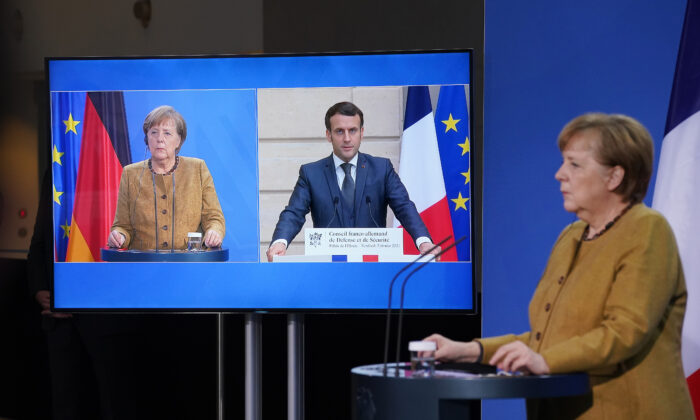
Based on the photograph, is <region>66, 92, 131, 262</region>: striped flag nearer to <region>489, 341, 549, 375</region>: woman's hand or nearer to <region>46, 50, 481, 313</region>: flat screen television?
<region>46, 50, 481, 313</region>: flat screen television

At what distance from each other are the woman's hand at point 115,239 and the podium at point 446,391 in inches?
78.7

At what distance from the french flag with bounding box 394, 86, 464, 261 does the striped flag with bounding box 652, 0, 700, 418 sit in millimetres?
864

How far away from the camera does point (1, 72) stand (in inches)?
210

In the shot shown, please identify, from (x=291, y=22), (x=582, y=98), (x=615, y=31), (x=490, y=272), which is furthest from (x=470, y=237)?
(x=291, y=22)

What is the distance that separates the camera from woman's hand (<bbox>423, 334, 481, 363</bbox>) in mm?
2264

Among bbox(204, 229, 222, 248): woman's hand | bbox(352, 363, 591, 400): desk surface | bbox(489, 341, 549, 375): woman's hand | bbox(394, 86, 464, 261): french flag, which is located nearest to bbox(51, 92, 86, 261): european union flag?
bbox(204, 229, 222, 248): woman's hand

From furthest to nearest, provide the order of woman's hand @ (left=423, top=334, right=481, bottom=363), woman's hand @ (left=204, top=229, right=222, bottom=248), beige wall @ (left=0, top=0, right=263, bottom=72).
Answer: beige wall @ (left=0, top=0, right=263, bottom=72)
woman's hand @ (left=204, top=229, right=222, bottom=248)
woman's hand @ (left=423, top=334, right=481, bottom=363)

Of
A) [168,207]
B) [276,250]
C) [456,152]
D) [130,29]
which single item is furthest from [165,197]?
[130,29]

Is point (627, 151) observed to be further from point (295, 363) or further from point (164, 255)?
point (164, 255)

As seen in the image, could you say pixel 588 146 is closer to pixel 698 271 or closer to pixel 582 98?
pixel 698 271

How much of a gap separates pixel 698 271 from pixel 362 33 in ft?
6.86

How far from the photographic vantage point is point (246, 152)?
12.3 ft

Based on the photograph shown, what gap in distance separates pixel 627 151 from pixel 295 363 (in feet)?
6.70

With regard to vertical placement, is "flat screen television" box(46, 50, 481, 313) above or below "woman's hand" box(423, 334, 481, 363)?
above
